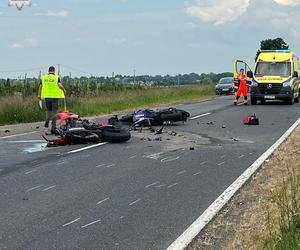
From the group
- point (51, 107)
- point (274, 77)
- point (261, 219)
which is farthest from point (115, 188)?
point (274, 77)

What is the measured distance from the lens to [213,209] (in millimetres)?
6887

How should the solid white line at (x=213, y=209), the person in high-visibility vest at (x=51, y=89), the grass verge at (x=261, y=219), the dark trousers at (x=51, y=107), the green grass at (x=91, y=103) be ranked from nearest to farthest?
the grass verge at (x=261, y=219)
the solid white line at (x=213, y=209)
the person in high-visibility vest at (x=51, y=89)
the dark trousers at (x=51, y=107)
the green grass at (x=91, y=103)

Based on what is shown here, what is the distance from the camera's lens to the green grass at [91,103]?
21.8m

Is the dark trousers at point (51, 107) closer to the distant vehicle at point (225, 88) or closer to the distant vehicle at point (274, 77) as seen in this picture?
the distant vehicle at point (274, 77)

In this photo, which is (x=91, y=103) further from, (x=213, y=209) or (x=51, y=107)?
(x=213, y=209)

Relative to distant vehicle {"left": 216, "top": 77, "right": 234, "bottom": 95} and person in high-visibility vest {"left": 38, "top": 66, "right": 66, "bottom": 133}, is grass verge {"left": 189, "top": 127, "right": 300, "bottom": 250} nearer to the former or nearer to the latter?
person in high-visibility vest {"left": 38, "top": 66, "right": 66, "bottom": 133}

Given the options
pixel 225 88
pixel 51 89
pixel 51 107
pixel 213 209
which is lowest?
pixel 225 88

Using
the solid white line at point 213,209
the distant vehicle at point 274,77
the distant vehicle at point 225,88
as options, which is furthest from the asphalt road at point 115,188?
the distant vehicle at point 225,88

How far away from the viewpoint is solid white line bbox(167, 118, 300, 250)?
561 cm

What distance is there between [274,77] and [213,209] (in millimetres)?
23116

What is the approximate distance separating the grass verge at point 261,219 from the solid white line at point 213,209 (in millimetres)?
73

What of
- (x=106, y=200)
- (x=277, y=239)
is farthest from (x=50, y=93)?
(x=277, y=239)

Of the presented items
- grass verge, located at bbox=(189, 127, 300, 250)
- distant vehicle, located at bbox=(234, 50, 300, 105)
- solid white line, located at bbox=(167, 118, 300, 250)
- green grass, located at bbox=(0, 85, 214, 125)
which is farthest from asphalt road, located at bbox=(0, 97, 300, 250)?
distant vehicle, located at bbox=(234, 50, 300, 105)

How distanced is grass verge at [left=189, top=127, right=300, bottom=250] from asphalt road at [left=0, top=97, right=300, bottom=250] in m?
0.34
